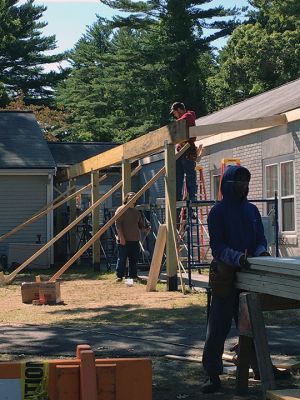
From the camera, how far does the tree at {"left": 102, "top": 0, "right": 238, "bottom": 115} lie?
142 ft

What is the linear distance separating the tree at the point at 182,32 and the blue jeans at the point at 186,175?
91.7ft

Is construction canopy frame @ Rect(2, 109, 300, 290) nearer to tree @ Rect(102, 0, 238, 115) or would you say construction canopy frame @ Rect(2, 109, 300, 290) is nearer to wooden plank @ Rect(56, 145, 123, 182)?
wooden plank @ Rect(56, 145, 123, 182)

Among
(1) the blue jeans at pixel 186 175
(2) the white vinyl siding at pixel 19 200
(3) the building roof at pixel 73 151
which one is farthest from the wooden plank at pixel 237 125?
(3) the building roof at pixel 73 151

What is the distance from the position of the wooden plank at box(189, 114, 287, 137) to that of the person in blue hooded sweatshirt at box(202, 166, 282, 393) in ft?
22.5

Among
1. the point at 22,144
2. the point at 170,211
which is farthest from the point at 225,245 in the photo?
the point at 22,144

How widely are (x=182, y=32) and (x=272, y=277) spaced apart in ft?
132

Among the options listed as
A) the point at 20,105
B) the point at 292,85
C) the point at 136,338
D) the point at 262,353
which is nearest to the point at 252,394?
the point at 262,353

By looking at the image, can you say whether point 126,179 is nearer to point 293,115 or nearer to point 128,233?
point 128,233

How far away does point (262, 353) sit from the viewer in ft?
18.1

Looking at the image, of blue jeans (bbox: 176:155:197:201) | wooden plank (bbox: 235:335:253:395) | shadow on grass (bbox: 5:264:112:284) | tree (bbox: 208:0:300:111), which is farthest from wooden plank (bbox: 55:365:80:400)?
tree (bbox: 208:0:300:111)

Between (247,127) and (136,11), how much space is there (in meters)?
32.8

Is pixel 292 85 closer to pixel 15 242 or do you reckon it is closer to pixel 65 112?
pixel 15 242

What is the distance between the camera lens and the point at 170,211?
42.8 feet

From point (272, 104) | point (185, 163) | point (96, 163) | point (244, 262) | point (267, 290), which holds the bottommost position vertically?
point (267, 290)
